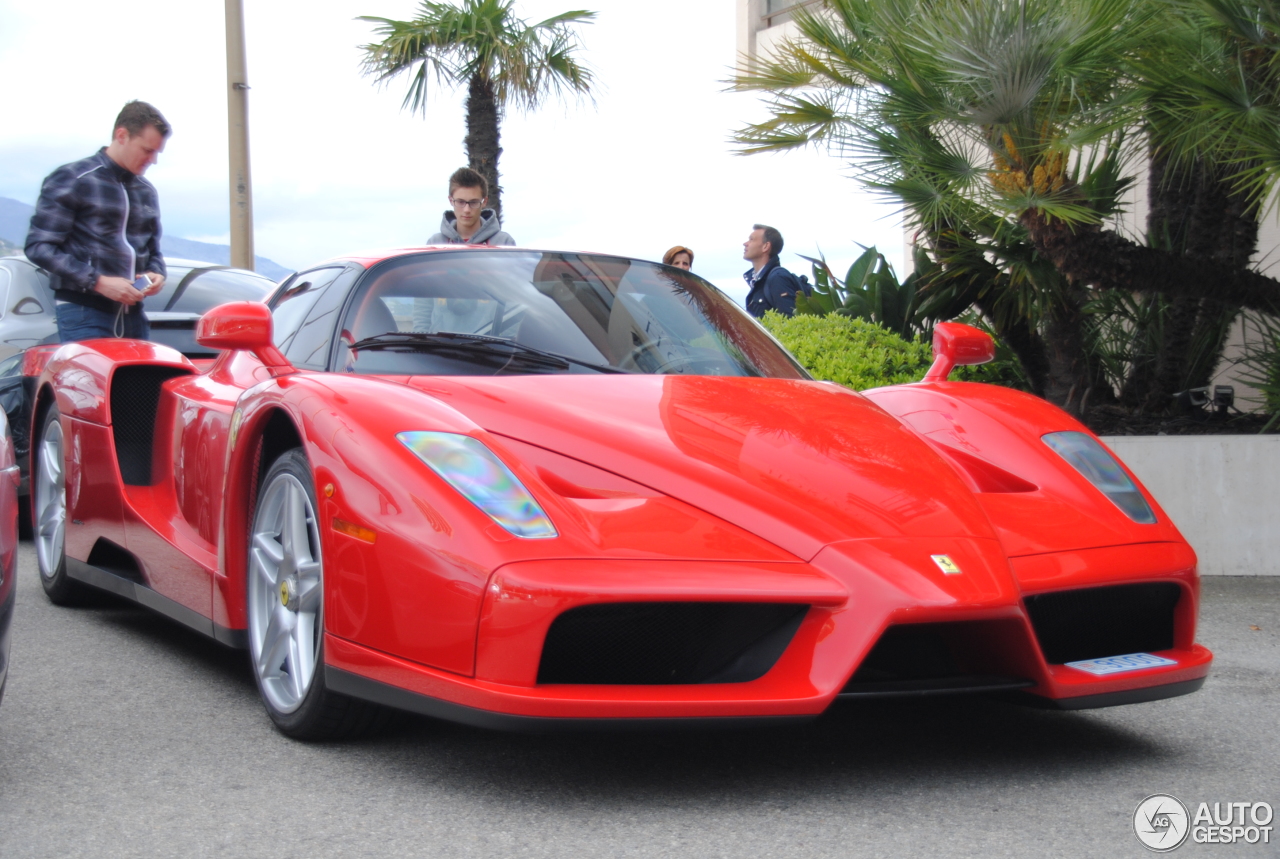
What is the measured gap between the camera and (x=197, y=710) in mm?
3359

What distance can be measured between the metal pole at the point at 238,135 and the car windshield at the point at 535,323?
6.65 m

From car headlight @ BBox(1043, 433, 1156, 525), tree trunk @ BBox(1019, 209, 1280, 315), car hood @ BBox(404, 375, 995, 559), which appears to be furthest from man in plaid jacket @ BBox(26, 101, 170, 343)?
tree trunk @ BBox(1019, 209, 1280, 315)

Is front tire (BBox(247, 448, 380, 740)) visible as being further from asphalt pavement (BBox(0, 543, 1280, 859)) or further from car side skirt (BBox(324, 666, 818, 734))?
car side skirt (BBox(324, 666, 818, 734))

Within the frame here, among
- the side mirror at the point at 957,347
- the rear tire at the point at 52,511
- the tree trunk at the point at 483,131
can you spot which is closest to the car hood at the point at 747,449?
the side mirror at the point at 957,347

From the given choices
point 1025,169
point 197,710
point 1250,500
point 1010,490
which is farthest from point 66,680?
point 1250,500

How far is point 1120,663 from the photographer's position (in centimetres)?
288

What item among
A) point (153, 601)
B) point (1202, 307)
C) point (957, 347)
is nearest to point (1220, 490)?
point (1202, 307)

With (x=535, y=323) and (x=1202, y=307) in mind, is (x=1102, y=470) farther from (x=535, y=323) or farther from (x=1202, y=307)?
(x=1202, y=307)

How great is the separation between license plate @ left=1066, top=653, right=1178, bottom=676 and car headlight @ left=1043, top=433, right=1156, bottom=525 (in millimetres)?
377

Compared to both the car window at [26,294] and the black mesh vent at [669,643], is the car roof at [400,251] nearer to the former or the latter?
the black mesh vent at [669,643]

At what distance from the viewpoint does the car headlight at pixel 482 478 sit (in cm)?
256

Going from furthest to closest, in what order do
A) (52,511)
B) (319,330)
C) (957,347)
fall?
(52,511) → (957,347) → (319,330)

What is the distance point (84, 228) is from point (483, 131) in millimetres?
9140

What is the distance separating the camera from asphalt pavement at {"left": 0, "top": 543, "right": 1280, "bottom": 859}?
7.72 ft
